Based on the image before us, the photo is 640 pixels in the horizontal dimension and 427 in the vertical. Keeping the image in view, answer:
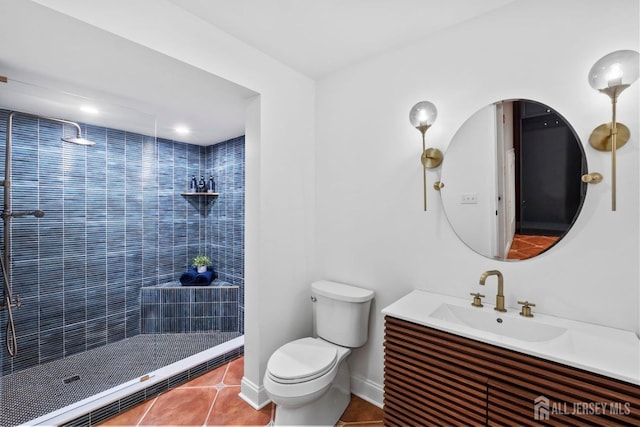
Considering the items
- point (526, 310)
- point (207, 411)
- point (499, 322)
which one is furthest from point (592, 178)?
point (207, 411)

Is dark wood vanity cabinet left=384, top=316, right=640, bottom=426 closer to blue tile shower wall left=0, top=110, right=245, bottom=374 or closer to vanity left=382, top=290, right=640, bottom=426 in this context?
vanity left=382, top=290, right=640, bottom=426

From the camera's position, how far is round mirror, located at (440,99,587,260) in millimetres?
1374

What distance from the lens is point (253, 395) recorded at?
1995 millimetres

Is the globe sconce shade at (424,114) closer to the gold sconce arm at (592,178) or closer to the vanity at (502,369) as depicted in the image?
the gold sconce arm at (592,178)

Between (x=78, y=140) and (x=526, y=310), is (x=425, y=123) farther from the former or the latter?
(x=78, y=140)

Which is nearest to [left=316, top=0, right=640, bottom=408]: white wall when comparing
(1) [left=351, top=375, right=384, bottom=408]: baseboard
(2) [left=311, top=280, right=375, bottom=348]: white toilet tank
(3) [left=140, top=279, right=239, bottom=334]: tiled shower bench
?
(1) [left=351, top=375, right=384, bottom=408]: baseboard

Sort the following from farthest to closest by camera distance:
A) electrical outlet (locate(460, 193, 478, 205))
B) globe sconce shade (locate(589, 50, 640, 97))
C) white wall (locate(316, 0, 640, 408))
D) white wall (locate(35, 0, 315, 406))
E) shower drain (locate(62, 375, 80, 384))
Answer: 1. shower drain (locate(62, 375, 80, 384))
2. white wall (locate(35, 0, 315, 406))
3. electrical outlet (locate(460, 193, 478, 205))
4. white wall (locate(316, 0, 640, 408))
5. globe sconce shade (locate(589, 50, 640, 97))

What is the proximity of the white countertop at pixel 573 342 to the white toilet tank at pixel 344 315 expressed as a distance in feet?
1.39

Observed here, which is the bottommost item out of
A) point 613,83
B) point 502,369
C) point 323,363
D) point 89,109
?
point 323,363

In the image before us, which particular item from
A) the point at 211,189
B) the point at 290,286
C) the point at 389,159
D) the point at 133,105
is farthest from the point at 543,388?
the point at 211,189

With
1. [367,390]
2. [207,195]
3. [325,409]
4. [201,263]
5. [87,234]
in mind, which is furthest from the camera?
[207,195]

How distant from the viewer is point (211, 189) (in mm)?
3566

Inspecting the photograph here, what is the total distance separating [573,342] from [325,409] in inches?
54.2

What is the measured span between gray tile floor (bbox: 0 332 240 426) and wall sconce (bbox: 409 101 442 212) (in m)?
2.50
